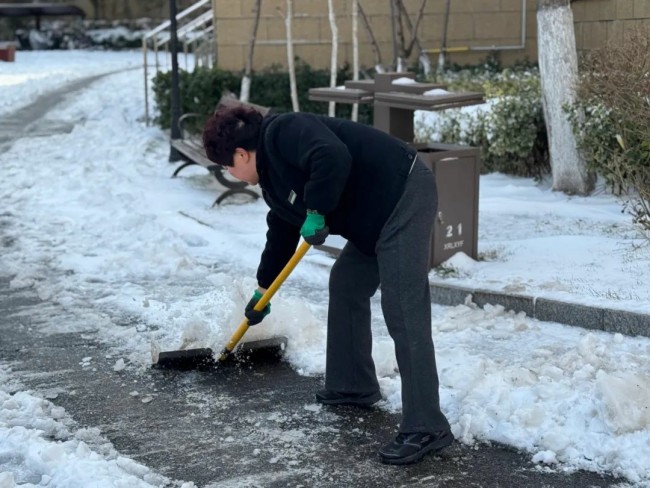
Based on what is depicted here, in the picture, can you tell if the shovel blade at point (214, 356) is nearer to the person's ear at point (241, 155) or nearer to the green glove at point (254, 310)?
the green glove at point (254, 310)

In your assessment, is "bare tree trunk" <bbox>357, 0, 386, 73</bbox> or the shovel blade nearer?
the shovel blade

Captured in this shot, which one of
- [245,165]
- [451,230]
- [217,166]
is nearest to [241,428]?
[245,165]

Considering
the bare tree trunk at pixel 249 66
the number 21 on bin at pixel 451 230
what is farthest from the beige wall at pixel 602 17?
the number 21 on bin at pixel 451 230

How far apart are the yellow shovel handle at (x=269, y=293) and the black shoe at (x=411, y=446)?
2.99ft

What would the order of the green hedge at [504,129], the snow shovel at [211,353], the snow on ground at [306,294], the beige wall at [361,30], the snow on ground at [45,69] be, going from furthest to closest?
the snow on ground at [45,69] < the beige wall at [361,30] < the green hedge at [504,129] < the snow shovel at [211,353] < the snow on ground at [306,294]

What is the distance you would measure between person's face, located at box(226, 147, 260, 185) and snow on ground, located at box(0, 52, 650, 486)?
1279 mm

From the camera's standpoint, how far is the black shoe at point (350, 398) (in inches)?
195

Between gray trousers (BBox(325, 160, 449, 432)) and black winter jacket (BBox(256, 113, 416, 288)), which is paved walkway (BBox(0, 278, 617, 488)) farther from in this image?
black winter jacket (BBox(256, 113, 416, 288))

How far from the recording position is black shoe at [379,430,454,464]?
14.1 ft

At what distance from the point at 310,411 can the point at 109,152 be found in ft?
29.7

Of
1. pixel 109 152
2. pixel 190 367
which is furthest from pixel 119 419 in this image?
pixel 109 152

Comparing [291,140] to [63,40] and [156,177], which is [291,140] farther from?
[63,40]

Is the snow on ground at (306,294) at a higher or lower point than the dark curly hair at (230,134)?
lower

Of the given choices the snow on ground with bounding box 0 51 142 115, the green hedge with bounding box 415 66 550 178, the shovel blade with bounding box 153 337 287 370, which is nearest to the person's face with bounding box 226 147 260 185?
the shovel blade with bounding box 153 337 287 370
